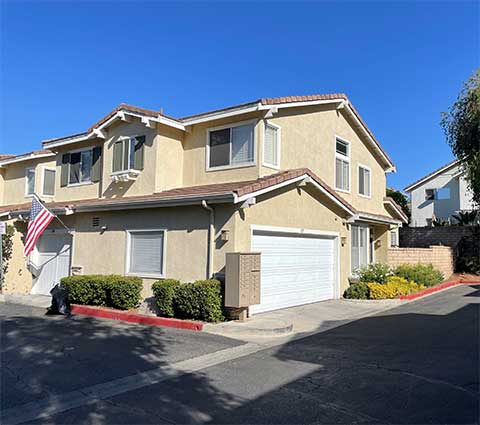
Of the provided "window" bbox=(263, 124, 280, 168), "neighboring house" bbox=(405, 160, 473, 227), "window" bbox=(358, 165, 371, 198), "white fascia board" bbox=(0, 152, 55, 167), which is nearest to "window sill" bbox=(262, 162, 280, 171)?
"window" bbox=(263, 124, 280, 168)

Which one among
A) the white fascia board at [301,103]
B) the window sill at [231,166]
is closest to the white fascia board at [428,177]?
the white fascia board at [301,103]

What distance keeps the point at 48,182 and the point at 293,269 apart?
13.4 metres

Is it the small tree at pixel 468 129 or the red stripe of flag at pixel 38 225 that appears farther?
the small tree at pixel 468 129

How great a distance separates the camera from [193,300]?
413 inches

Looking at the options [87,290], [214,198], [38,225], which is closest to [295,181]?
[214,198]

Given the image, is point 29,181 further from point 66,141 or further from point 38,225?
point 38,225

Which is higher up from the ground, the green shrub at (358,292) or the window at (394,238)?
the window at (394,238)

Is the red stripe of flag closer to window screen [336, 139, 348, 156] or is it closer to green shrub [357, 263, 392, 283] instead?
window screen [336, 139, 348, 156]

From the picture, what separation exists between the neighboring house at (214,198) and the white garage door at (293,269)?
0.12 ft

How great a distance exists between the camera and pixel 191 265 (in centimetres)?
1174

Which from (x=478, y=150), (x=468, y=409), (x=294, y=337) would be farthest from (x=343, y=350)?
(x=478, y=150)

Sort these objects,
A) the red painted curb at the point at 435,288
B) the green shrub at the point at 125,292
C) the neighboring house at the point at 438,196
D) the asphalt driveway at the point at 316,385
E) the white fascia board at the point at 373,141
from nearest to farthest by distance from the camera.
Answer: the asphalt driveway at the point at 316,385
the green shrub at the point at 125,292
the red painted curb at the point at 435,288
the white fascia board at the point at 373,141
the neighboring house at the point at 438,196

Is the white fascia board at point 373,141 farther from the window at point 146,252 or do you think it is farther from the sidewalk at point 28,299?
the sidewalk at point 28,299

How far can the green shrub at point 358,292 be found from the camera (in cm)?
1520
